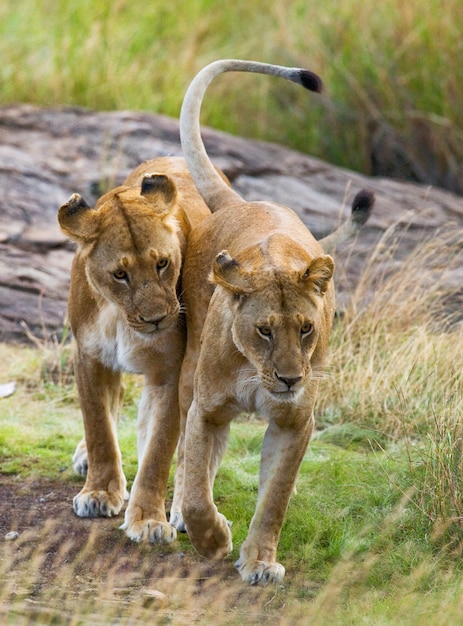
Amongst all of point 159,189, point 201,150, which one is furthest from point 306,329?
point 201,150

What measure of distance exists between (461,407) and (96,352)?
150cm

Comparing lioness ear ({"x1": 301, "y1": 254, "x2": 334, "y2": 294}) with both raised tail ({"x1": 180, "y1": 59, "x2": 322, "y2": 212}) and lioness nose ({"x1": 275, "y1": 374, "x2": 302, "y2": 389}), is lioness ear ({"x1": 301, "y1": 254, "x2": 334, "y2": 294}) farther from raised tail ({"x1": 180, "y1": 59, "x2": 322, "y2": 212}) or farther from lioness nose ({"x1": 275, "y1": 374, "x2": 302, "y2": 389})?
raised tail ({"x1": 180, "y1": 59, "x2": 322, "y2": 212})

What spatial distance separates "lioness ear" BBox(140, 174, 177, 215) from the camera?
4.83 metres

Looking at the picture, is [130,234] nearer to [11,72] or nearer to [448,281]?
[448,281]

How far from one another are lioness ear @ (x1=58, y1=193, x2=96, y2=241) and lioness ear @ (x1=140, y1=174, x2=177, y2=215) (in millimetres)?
279

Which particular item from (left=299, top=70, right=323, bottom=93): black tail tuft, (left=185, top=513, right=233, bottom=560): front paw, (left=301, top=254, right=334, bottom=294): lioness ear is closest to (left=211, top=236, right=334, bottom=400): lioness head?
(left=301, top=254, right=334, bottom=294): lioness ear

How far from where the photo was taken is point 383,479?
527cm

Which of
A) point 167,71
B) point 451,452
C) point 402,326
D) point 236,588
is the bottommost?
point 167,71

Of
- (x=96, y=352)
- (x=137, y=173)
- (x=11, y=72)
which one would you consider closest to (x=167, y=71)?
(x=11, y=72)

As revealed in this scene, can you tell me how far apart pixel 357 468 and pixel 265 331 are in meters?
1.73

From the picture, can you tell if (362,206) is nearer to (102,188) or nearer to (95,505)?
(95,505)

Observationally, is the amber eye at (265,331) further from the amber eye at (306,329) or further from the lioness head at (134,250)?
the lioness head at (134,250)

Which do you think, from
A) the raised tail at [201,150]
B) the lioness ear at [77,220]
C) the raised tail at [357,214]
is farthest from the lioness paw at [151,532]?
the raised tail at [357,214]

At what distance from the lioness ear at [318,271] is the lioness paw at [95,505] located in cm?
159
